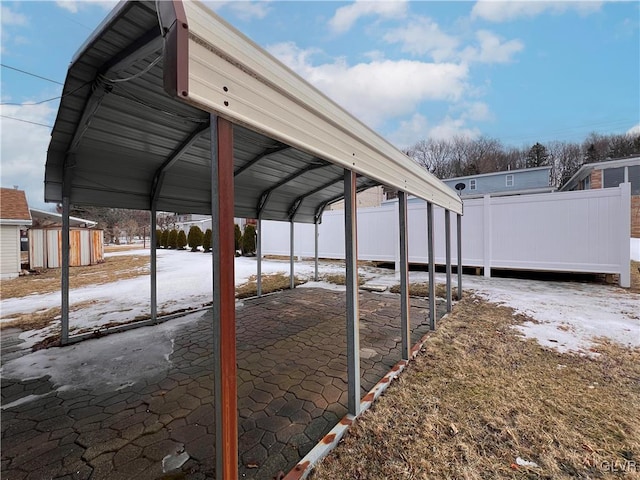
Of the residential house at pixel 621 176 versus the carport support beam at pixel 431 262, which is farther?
the residential house at pixel 621 176

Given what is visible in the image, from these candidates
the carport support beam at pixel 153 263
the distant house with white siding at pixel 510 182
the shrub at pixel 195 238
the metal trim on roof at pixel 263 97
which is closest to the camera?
the metal trim on roof at pixel 263 97

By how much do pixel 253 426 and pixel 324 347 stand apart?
1.61 meters

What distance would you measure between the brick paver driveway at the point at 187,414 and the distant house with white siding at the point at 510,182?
17.3 metres

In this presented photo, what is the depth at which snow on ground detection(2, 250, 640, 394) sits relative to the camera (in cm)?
316

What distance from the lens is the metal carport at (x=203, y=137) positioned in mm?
1152

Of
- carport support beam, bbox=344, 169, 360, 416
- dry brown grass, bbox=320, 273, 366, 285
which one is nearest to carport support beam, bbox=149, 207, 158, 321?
carport support beam, bbox=344, 169, 360, 416

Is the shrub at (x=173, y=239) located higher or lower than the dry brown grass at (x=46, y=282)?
higher

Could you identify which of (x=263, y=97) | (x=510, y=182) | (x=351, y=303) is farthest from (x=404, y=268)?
(x=510, y=182)

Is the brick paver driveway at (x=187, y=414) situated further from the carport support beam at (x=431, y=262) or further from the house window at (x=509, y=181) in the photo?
the house window at (x=509, y=181)

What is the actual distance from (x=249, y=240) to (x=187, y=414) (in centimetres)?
1408

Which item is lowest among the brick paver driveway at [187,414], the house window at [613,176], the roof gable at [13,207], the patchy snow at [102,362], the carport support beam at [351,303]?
the brick paver driveway at [187,414]

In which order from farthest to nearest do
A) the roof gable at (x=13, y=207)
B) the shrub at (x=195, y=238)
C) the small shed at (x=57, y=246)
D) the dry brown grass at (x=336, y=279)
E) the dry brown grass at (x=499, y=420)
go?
the shrub at (x=195, y=238) < the small shed at (x=57, y=246) < the roof gable at (x=13, y=207) < the dry brown grass at (x=336, y=279) < the dry brown grass at (x=499, y=420)

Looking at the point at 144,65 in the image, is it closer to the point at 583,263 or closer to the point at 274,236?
Answer: the point at 583,263

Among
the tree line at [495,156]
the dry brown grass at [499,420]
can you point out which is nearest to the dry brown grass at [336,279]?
the dry brown grass at [499,420]
